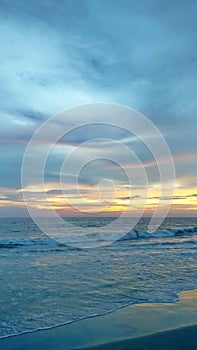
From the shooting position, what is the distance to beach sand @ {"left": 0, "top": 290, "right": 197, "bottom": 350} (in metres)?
5.79

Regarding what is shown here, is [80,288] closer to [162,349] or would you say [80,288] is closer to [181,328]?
[181,328]

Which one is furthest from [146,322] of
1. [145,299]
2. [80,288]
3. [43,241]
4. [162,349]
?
[43,241]

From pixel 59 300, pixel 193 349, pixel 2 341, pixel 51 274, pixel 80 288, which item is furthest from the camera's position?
pixel 51 274

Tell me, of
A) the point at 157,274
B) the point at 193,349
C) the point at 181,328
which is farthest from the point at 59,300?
the point at 157,274

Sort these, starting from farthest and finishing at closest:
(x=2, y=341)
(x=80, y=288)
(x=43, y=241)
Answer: (x=43, y=241) → (x=80, y=288) → (x=2, y=341)

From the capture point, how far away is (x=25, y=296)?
30.3ft

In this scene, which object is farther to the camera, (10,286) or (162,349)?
(10,286)

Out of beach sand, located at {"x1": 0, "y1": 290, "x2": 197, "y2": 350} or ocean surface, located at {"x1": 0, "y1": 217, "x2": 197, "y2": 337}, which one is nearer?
beach sand, located at {"x1": 0, "y1": 290, "x2": 197, "y2": 350}

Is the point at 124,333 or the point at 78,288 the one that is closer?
the point at 124,333

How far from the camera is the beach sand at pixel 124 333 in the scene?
5.79 meters

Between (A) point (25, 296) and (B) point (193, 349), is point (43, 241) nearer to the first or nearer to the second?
(A) point (25, 296)

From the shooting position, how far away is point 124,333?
632 cm

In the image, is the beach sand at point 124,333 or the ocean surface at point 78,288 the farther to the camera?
the ocean surface at point 78,288

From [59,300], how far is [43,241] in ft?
69.0
